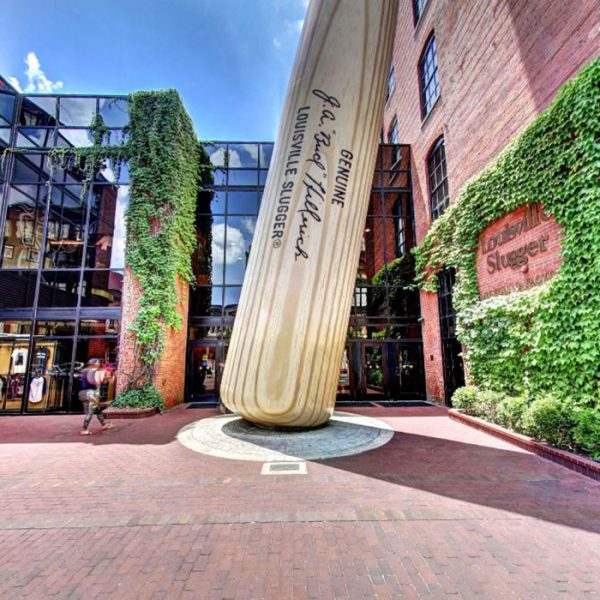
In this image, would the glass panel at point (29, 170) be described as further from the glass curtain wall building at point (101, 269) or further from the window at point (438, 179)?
the window at point (438, 179)

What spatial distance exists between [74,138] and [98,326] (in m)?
6.41

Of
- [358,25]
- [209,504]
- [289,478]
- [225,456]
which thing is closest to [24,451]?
[225,456]

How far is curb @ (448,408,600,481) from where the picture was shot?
4.12 metres

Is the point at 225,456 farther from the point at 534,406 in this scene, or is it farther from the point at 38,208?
the point at 38,208

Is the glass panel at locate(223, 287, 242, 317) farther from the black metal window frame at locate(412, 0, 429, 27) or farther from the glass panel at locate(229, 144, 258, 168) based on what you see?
the black metal window frame at locate(412, 0, 429, 27)

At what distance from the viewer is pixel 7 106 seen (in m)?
10.7

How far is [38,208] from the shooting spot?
10.5 m

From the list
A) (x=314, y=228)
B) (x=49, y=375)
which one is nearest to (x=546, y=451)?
(x=314, y=228)

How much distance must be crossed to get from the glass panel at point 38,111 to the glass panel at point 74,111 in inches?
10.6

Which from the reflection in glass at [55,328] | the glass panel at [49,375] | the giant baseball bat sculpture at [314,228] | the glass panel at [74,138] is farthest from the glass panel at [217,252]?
the giant baseball bat sculpture at [314,228]

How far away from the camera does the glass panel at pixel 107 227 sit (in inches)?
403

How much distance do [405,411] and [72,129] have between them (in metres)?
13.8

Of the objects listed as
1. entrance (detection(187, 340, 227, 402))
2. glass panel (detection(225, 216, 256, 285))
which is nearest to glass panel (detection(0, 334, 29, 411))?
entrance (detection(187, 340, 227, 402))

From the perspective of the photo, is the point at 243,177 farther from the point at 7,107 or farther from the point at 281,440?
the point at 281,440
